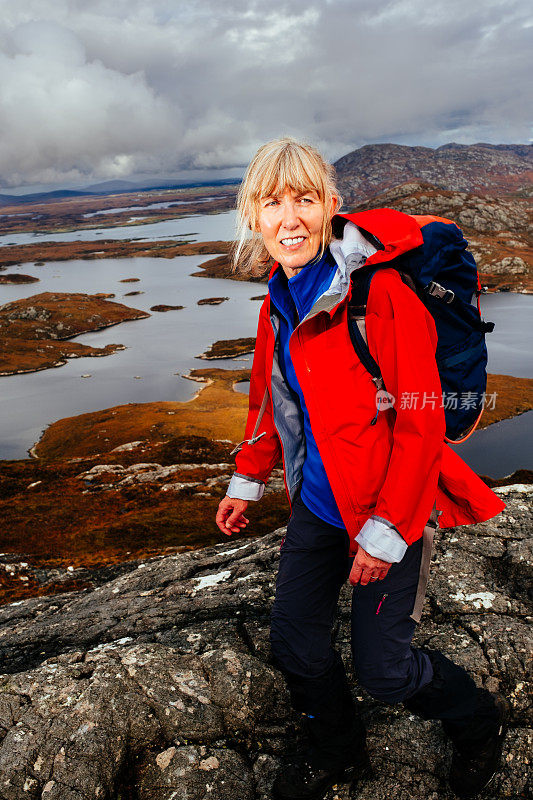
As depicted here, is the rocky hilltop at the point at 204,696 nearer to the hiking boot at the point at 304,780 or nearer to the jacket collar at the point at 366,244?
the hiking boot at the point at 304,780

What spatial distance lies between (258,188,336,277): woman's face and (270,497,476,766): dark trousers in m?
2.23

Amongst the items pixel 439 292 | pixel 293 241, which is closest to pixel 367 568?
pixel 439 292

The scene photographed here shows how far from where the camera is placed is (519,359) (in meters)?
99.2

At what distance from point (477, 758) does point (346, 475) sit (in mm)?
3015

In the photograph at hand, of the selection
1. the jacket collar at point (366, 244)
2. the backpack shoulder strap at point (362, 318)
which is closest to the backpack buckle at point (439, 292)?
the backpack shoulder strap at point (362, 318)

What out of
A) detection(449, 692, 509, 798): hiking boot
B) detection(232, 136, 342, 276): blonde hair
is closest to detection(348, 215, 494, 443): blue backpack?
detection(232, 136, 342, 276): blonde hair

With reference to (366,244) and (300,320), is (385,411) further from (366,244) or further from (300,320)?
(366,244)

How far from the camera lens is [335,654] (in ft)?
14.3

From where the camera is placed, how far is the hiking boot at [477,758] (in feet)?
13.8

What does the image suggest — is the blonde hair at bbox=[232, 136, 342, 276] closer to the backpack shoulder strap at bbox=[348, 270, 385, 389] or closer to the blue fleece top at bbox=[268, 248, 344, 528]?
the blue fleece top at bbox=[268, 248, 344, 528]

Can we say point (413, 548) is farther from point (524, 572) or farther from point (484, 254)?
point (484, 254)

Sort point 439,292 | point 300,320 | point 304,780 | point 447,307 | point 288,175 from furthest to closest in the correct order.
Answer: point 304,780 < point 300,320 < point 288,175 < point 447,307 < point 439,292

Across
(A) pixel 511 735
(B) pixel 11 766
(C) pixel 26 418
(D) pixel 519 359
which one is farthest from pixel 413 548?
(D) pixel 519 359

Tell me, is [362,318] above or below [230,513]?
above
